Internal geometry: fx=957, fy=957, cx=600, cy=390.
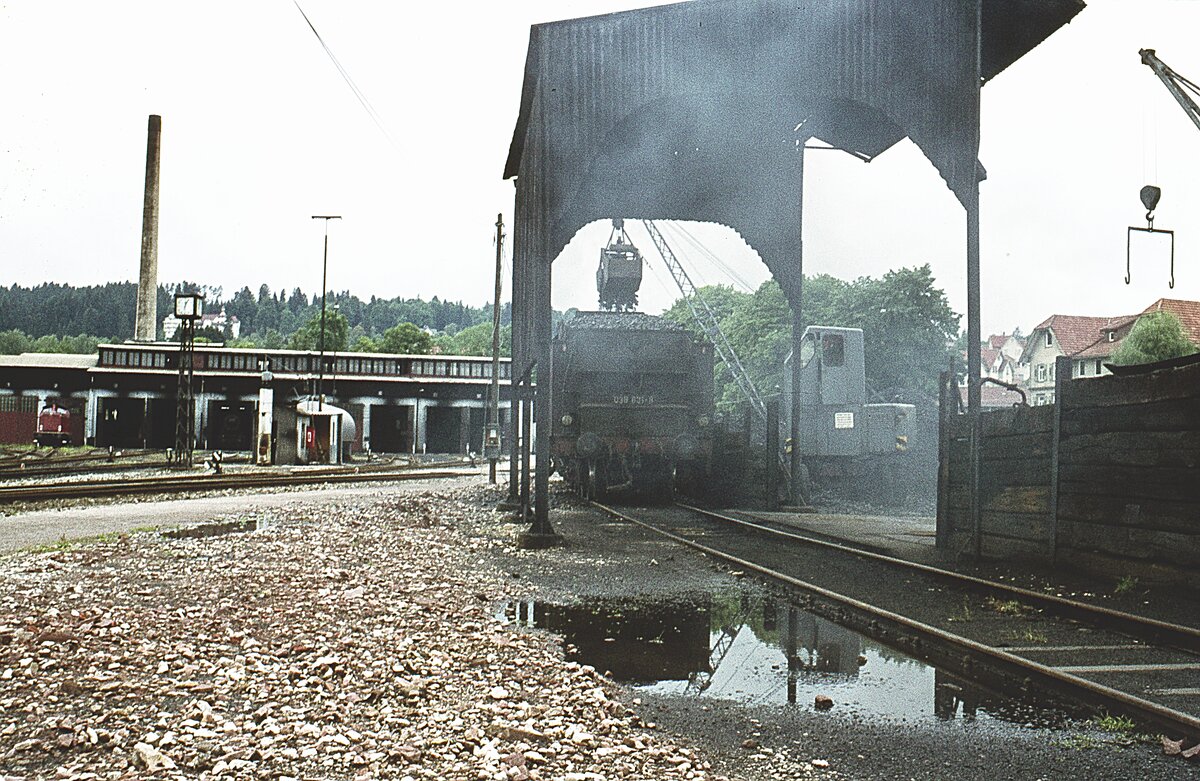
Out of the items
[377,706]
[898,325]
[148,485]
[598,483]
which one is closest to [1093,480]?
[377,706]

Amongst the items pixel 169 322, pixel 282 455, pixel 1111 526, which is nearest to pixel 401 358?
pixel 282 455

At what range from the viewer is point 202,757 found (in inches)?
157

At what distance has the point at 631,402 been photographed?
1756 centimetres

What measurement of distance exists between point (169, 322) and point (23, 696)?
89.8m

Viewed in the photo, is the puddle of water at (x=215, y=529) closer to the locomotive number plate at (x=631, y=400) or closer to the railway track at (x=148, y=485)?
the railway track at (x=148, y=485)

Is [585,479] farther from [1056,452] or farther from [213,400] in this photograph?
[213,400]

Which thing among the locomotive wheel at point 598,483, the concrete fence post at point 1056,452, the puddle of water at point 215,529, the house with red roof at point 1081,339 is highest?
the house with red roof at point 1081,339

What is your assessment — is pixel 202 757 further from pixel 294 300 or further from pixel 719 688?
pixel 294 300

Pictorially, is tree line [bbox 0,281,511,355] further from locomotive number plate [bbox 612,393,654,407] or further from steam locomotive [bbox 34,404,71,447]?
locomotive number plate [bbox 612,393,654,407]

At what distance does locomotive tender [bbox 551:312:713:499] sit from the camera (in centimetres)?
1725

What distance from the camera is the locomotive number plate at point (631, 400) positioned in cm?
1741

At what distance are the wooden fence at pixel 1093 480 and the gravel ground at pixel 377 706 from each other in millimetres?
3329

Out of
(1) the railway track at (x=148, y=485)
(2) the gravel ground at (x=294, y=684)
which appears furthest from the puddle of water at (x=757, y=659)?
(1) the railway track at (x=148, y=485)

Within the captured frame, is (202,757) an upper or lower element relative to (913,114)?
lower
